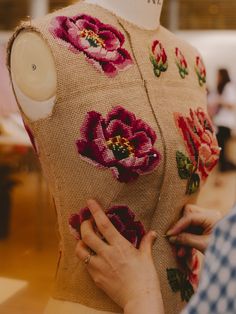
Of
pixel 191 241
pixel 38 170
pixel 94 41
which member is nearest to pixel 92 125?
pixel 94 41

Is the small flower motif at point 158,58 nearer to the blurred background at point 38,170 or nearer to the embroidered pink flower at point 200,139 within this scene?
the embroidered pink flower at point 200,139

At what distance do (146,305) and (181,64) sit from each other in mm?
496

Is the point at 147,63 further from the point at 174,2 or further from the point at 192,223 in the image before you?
the point at 174,2

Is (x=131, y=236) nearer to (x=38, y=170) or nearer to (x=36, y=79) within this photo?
(x=36, y=79)

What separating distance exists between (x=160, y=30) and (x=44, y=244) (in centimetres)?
334

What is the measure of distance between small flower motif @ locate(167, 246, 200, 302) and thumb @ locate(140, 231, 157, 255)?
0.07 meters

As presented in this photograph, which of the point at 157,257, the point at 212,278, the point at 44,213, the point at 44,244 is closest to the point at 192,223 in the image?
the point at 157,257

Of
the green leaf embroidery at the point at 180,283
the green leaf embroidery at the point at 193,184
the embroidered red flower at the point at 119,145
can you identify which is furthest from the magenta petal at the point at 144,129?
the green leaf embroidery at the point at 180,283

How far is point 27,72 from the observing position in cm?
92

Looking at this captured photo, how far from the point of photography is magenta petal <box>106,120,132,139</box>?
2.97 ft

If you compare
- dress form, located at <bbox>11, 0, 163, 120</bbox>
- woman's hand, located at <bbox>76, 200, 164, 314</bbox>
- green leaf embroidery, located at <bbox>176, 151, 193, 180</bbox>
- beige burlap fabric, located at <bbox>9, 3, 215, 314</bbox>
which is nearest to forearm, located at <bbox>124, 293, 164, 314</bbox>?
woman's hand, located at <bbox>76, 200, 164, 314</bbox>

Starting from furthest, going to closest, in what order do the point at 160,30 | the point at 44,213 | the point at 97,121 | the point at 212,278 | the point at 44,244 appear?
1. the point at 44,213
2. the point at 44,244
3. the point at 160,30
4. the point at 97,121
5. the point at 212,278

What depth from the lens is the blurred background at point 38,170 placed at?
3.27m

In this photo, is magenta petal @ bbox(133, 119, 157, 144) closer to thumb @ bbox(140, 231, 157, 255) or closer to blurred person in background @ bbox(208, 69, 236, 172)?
thumb @ bbox(140, 231, 157, 255)
